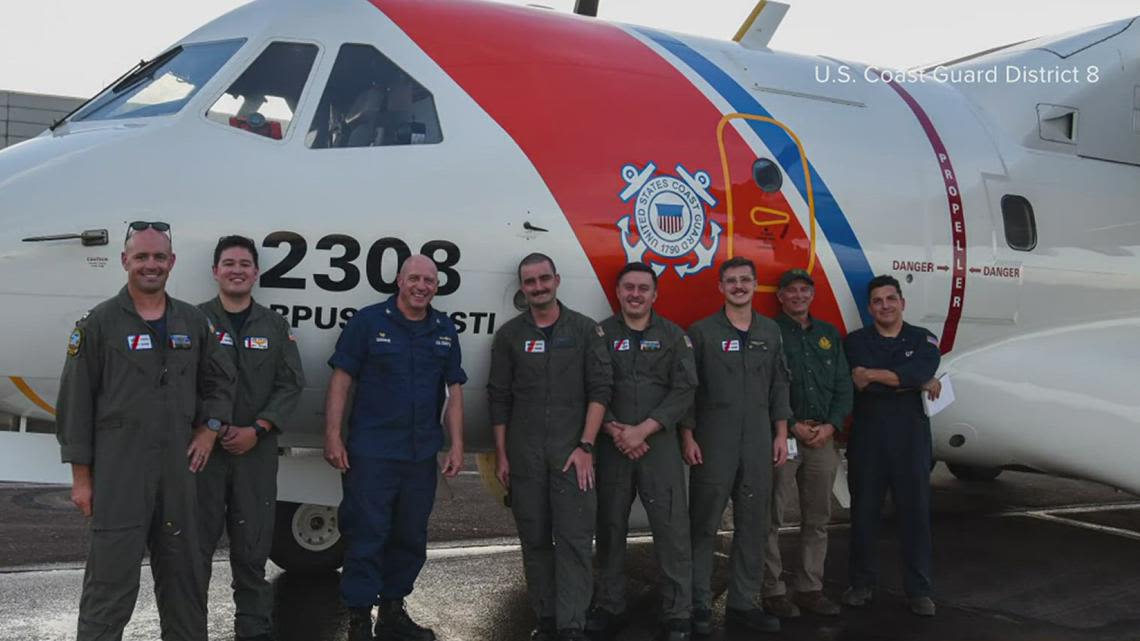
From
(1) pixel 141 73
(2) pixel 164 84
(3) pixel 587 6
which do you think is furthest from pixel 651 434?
(3) pixel 587 6

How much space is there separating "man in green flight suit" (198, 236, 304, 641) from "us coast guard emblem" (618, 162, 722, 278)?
196 centimetres

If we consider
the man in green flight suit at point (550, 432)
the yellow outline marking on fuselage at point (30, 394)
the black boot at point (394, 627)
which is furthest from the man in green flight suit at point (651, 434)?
the yellow outline marking on fuselage at point (30, 394)

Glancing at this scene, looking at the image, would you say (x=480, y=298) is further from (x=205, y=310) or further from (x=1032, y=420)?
(x=1032, y=420)

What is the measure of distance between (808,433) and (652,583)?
1.66 meters

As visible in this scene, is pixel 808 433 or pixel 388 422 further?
pixel 808 433

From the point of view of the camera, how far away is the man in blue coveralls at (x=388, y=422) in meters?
5.29

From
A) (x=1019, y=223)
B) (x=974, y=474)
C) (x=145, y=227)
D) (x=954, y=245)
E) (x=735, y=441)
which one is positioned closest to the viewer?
(x=145, y=227)

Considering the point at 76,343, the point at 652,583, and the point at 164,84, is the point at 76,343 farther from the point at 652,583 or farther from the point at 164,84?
the point at 652,583

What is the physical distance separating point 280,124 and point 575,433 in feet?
7.19

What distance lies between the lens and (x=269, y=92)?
5.60 m

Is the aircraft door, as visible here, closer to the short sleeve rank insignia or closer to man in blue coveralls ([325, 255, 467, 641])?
man in blue coveralls ([325, 255, 467, 641])

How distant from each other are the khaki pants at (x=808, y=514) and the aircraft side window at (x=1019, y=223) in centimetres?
226

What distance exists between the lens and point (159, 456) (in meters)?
4.52

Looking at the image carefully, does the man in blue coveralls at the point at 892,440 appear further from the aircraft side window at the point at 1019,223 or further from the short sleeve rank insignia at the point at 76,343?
the short sleeve rank insignia at the point at 76,343
